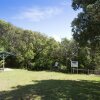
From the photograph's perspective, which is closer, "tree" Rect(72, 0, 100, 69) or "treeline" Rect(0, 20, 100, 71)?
"tree" Rect(72, 0, 100, 69)

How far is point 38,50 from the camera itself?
4266 centimetres

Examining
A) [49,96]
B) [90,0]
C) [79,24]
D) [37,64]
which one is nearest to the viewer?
[49,96]

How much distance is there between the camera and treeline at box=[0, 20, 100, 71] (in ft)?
127

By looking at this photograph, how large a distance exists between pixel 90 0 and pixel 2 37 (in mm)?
29966

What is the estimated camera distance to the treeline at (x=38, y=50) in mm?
38688

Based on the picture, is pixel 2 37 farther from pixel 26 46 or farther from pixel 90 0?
pixel 90 0

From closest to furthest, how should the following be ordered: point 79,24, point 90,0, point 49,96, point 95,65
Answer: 1. point 49,96
2. point 90,0
3. point 79,24
4. point 95,65

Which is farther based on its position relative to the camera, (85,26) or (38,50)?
(38,50)

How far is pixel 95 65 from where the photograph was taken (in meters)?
38.0

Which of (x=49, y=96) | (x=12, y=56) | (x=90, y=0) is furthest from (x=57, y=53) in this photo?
(x=49, y=96)

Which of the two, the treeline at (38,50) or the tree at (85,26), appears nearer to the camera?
the tree at (85,26)

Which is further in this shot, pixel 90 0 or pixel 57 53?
pixel 57 53

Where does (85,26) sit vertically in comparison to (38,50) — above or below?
above

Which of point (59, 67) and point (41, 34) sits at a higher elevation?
point (41, 34)
